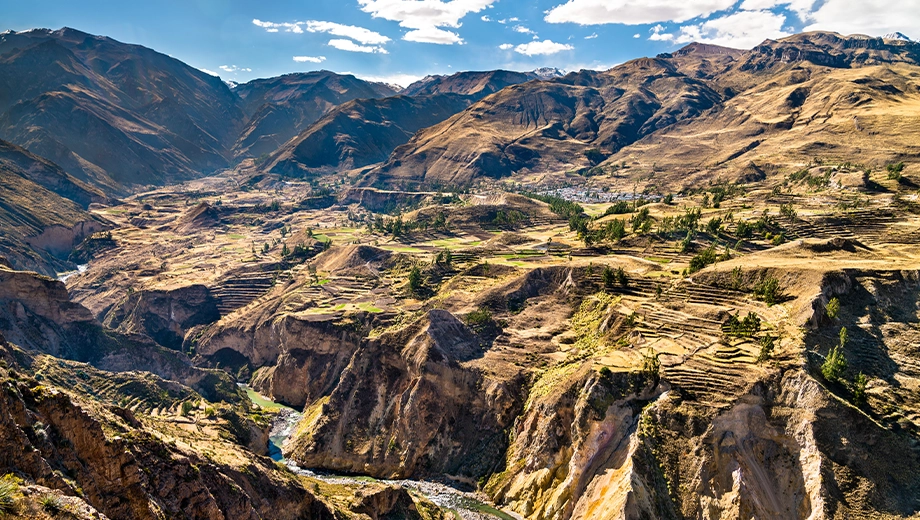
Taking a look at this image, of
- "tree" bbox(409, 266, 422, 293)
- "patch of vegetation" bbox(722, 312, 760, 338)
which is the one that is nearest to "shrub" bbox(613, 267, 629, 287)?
"patch of vegetation" bbox(722, 312, 760, 338)

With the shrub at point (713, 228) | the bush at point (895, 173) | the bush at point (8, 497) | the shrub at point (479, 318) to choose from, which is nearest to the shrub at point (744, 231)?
the shrub at point (713, 228)

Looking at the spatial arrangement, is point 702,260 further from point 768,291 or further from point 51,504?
point 51,504

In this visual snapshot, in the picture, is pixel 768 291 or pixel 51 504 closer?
pixel 51 504

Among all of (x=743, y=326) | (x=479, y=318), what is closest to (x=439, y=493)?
(x=479, y=318)

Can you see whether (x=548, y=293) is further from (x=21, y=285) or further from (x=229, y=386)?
(x=21, y=285)

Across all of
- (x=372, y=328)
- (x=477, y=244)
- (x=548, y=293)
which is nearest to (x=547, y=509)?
(x=548, y=293)

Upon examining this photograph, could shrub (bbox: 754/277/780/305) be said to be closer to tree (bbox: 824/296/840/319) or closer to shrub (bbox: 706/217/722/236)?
tree (bbox: 824/296/840/319)

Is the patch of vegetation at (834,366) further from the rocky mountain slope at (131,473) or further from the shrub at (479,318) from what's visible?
the shrub at (479,318)

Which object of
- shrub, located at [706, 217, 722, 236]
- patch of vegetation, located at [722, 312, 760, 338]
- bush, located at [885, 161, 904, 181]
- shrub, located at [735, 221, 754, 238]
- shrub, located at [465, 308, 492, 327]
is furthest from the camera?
bush, located at [885, 161, 904, 181]
